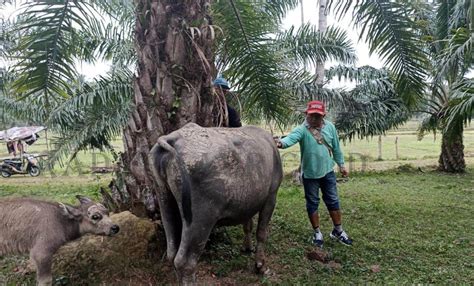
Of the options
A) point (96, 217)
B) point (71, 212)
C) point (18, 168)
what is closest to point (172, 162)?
point (96, 217)

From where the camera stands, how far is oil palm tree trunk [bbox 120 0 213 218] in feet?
A: 13.3

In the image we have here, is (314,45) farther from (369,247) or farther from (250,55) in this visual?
(369,247)

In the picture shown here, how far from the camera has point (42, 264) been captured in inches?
137

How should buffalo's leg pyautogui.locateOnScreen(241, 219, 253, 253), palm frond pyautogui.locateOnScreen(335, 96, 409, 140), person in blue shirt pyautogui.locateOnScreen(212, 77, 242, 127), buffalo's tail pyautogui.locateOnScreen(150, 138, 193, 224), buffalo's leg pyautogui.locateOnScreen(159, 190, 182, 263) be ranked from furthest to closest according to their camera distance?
palm frond pyautogui.locateOnScreen(335, 96, 409, 140)
person in blue shirt pyautogui.locateOnScreen(212, 77, 242, 127)
buffalo's leg pyautogui.locateOnScreen(241, 219, 253, 253)
buffalo's leg pyautogui.locateOnScreen(159, 190, 182, 263)
buffalo's tail pyautogui.locateOnScreen(150, 138, 193, 224)

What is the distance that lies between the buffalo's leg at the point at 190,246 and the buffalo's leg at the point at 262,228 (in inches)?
34.5

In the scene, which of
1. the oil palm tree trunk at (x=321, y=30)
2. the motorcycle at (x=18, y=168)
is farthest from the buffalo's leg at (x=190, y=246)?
the motorcycle at (x=18, y=168)

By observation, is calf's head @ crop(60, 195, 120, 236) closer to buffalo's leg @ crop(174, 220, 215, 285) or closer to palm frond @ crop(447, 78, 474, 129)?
buffalo's leg @ crop(174, 220, 215, 285)

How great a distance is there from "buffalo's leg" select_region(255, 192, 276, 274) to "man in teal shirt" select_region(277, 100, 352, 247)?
1.27 m

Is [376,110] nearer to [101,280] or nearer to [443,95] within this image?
[443,95]

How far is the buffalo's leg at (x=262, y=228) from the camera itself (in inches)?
A: 152

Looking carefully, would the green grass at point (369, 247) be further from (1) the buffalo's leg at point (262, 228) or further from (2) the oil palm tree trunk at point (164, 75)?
(2) the oil palm tree trunk at point (164, 75)

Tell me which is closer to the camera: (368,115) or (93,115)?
(93,115)

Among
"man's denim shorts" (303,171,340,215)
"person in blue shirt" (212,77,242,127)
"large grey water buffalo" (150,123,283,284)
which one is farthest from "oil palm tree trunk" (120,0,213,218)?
"man's denim shorts" (303,171,340,215)

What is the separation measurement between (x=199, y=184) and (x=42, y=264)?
1.54 meters
